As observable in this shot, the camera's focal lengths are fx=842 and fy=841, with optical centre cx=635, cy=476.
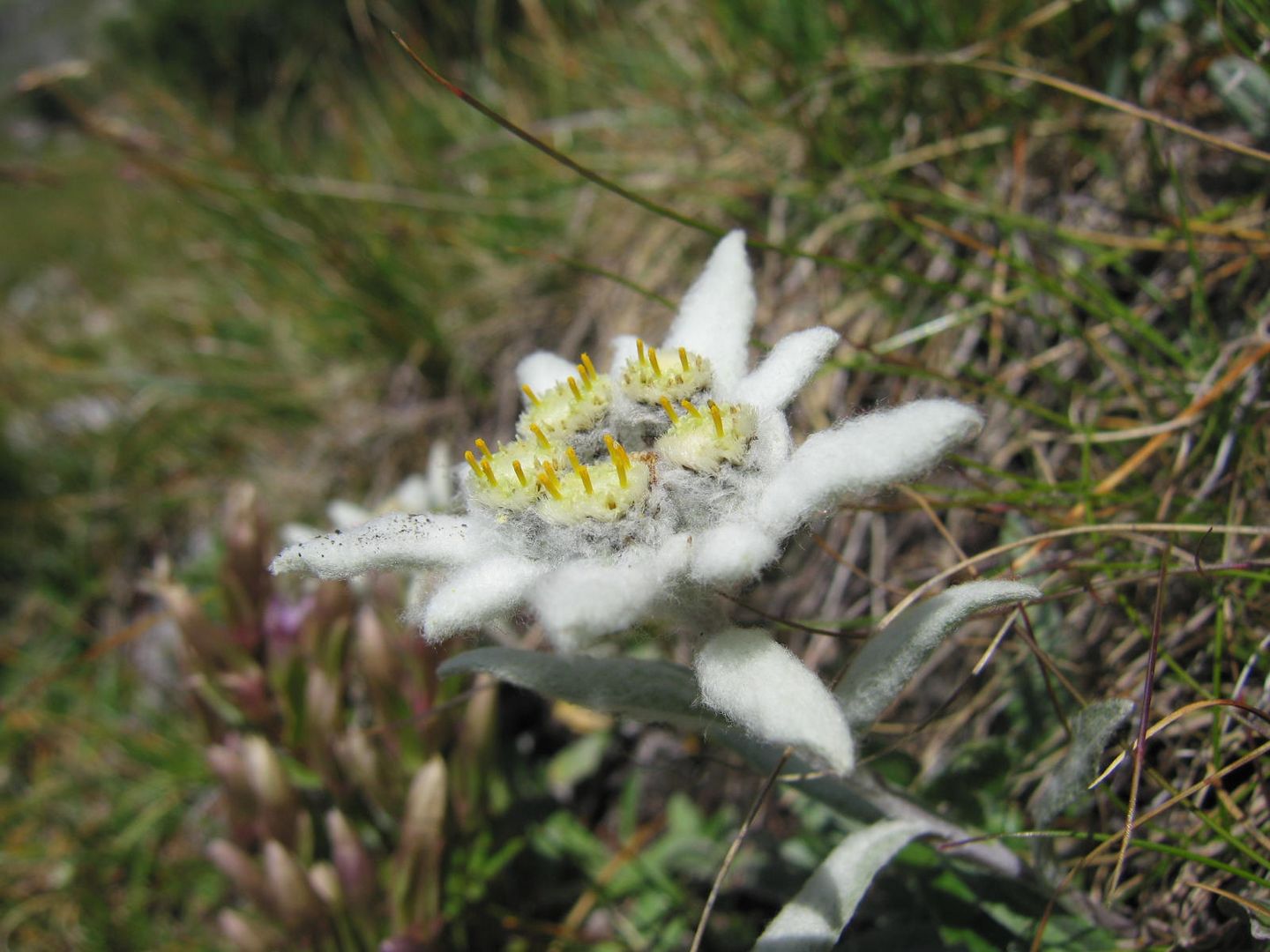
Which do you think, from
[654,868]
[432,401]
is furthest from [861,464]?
[432,401]

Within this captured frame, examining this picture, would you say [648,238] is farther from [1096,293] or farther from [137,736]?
[137,736]

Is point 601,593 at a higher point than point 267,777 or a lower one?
higher

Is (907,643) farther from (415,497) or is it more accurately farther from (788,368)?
(415,497)

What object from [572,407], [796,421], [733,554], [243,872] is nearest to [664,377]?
[572,407]

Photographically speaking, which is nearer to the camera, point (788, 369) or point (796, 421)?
point (788, 369)

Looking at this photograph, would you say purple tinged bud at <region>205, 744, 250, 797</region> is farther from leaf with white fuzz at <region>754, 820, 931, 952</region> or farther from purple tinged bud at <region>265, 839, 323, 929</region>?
leaf with white fuzz at <region>754, 820, 931, 952</region>

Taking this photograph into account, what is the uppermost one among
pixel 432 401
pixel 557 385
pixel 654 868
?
pixel 557 385
